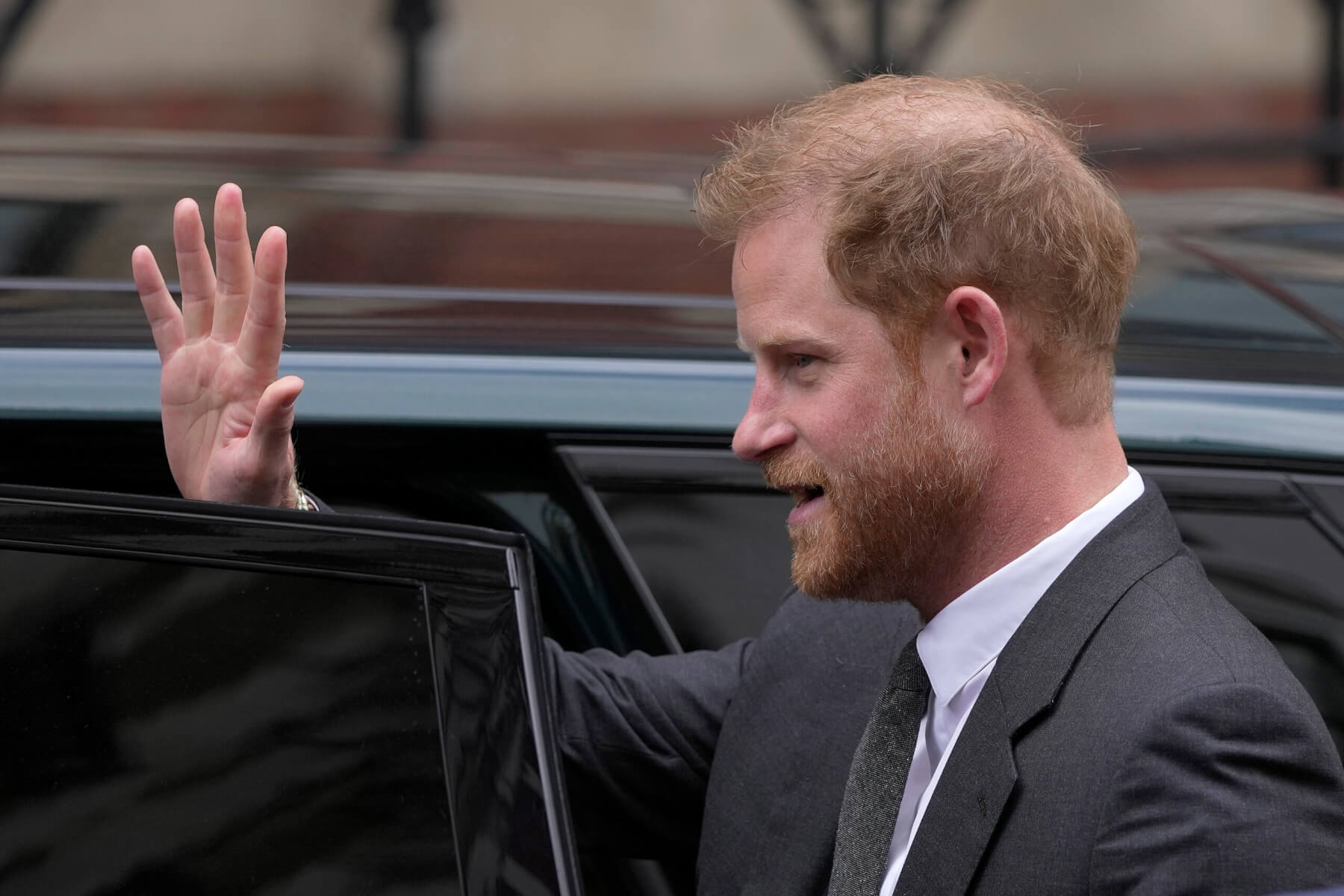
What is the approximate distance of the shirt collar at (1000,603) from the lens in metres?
1.69

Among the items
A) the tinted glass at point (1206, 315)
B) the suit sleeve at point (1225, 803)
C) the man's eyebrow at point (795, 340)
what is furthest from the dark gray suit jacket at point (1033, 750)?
the tinted glass at point (1206, 315)

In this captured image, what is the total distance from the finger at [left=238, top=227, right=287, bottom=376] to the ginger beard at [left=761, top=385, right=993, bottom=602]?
63 centimetres

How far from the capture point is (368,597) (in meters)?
1.37

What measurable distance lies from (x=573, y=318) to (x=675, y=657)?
18.0 inches

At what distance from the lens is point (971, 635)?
5.65ft

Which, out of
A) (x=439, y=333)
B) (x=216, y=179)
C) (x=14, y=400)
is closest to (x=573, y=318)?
(x=439, y=333)

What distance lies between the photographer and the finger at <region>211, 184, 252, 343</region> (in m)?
1.83

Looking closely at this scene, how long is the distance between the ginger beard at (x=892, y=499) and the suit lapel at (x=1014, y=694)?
0.14 m

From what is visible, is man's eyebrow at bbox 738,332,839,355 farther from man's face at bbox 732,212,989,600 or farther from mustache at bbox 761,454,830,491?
mustache at bbox 761,454,830,491

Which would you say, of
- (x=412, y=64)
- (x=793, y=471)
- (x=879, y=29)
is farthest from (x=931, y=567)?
(x=412, y=64)

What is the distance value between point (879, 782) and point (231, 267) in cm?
98

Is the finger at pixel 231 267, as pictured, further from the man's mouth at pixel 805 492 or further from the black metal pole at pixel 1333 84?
the black metal pole at pixel 1333 84

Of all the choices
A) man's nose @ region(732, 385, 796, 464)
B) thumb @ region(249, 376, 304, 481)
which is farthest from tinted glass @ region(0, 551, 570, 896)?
man's nose @ region(732, 385, 796, 464)

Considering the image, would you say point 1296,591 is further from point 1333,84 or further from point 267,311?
point 1333,84
